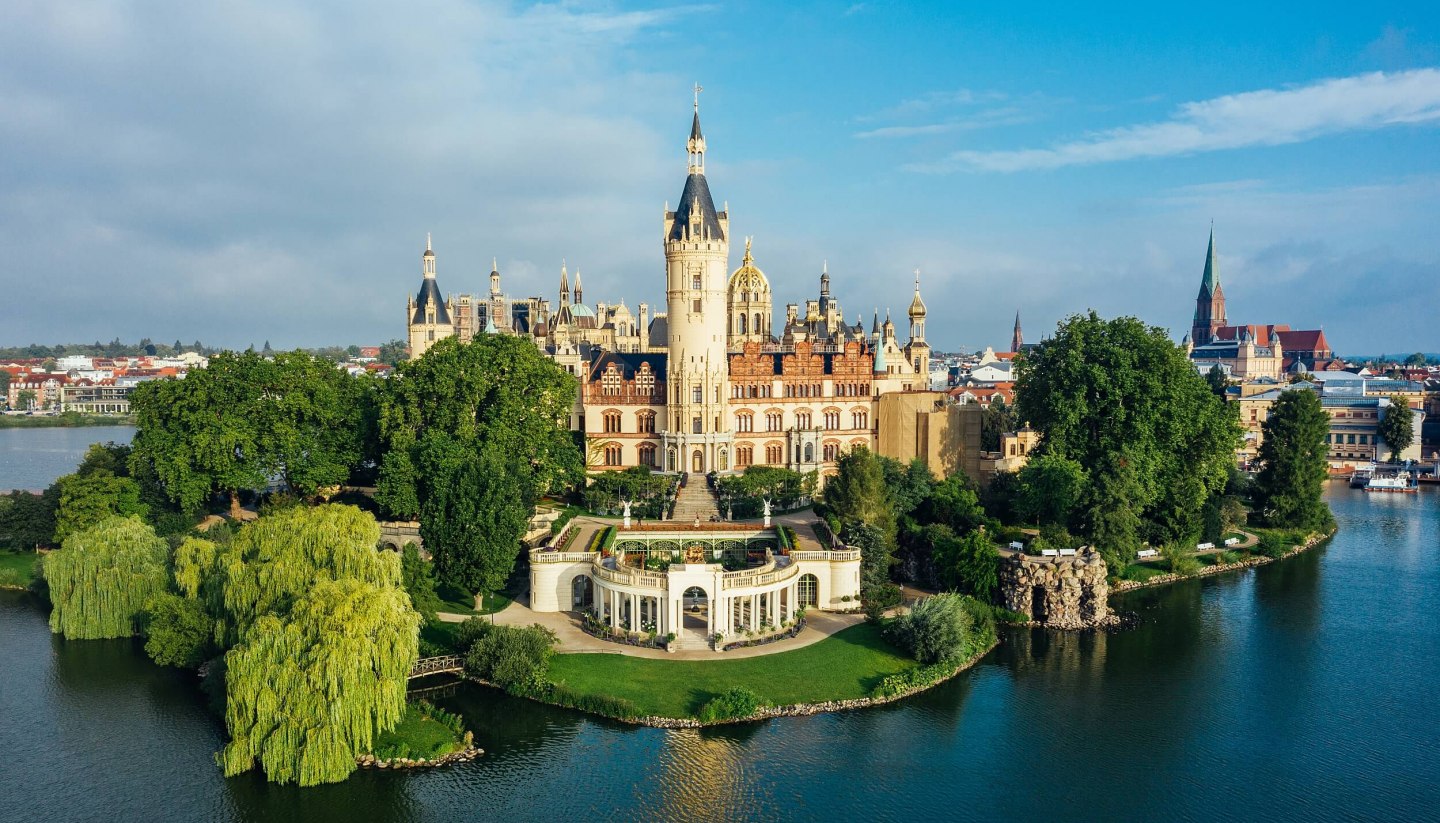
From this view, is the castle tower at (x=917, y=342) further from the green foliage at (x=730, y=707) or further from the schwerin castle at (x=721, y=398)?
the green foliage at (x=730, y=707)

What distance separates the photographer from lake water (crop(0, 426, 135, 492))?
93562 mm

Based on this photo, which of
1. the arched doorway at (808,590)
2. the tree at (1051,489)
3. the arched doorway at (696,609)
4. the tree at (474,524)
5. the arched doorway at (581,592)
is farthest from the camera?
the tree at (1051,489)

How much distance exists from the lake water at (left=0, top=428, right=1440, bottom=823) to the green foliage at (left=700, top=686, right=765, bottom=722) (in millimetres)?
610

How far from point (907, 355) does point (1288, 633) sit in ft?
138

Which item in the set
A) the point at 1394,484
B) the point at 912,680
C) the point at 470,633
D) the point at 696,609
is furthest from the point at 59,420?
the point at 1394,484

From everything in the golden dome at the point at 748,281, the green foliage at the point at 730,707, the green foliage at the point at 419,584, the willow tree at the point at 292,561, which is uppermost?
the golden dome at the point at 748,281

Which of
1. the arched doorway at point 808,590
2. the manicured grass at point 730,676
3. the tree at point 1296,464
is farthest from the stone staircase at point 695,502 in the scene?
the tree at point 1296,464

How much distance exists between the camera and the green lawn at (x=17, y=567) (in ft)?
174

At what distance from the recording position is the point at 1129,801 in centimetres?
3081

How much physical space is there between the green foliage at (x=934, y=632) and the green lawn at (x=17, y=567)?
143 feet

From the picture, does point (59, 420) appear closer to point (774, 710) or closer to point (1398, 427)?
point (774, 710)

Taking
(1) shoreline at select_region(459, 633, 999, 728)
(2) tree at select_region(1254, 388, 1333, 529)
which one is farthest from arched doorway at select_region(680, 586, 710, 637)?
(2) tree at select_region(1254, 388, 1333, 529)

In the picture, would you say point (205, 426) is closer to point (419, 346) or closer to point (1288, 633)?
point (419, 346)

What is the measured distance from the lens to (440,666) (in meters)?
39.9
